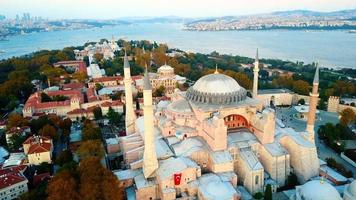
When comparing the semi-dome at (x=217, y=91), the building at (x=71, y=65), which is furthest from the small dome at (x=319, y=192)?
the building at (x=71, y=65)

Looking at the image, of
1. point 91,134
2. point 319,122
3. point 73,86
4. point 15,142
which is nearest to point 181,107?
point 91,134

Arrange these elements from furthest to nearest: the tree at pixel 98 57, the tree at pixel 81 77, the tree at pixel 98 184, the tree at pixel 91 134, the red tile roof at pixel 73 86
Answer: the tree at pixel 98 57 < the tree at pixel 81 77 < the red tile roof at pixel 73 86 < the tree at pixel 91 134 < the tree at pixel 98 184

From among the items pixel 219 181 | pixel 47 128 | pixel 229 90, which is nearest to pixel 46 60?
pixel 47 128

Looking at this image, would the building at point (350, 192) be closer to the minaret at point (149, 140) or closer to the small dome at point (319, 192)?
the small dome at point (319, 192)

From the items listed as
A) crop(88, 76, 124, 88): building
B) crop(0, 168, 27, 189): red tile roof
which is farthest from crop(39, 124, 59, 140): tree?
crop(88, 76, 124, 88): building

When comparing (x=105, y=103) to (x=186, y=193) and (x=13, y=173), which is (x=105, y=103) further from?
(x=186, y=193)

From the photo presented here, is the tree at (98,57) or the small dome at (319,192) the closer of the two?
the small dome at (319,192)
